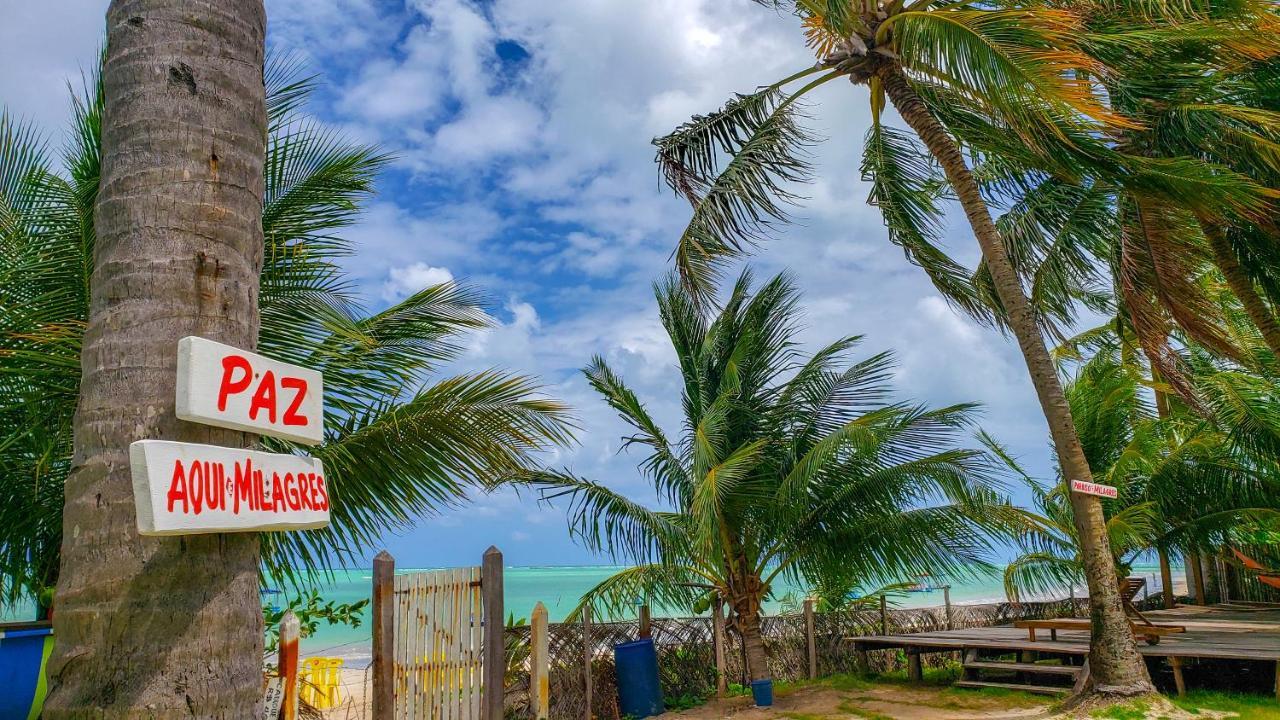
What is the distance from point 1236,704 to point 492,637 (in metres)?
7.20

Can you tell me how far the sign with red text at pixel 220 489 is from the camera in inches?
65.4

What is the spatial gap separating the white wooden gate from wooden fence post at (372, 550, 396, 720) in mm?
68

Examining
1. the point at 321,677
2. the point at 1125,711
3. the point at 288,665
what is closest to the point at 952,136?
the point at 1125,711

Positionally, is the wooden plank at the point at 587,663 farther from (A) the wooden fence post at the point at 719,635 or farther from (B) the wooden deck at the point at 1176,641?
(B) the wooden deck at the point at 1176,641

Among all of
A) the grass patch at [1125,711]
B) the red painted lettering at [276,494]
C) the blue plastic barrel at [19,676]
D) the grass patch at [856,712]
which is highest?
the red painted lettering at [276,494]

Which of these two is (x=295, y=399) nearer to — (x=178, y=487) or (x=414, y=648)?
(x=178, y=487)

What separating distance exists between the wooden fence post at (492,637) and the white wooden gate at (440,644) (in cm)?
7

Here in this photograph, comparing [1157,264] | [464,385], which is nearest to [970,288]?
[1157,264]

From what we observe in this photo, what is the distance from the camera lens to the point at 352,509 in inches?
219

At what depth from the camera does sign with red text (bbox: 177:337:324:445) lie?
70.2 inches

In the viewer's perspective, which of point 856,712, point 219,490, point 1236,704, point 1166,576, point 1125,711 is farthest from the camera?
point 1166,576

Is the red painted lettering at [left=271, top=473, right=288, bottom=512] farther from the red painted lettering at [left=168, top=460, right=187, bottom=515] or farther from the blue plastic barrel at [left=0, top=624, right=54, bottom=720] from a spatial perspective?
the blue plastic barrel at [left=0, top=624, right=54, bottom=720]

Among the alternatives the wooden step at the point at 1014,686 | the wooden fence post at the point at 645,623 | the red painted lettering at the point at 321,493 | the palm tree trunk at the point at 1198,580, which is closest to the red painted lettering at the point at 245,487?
the red painted lettering at the point at 321,493

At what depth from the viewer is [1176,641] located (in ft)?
32.4
